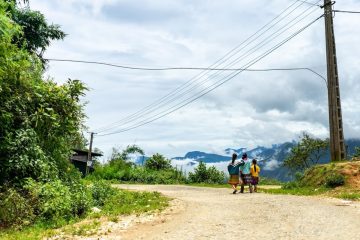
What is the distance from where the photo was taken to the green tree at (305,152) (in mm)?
60000

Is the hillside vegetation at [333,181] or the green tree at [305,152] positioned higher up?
the green tree at [305,152]

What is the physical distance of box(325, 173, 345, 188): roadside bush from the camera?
66.7 ft

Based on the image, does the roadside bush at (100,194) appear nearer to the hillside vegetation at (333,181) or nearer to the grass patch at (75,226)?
the grass patch at (75,226)

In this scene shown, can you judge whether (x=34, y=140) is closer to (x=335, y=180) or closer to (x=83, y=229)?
(x=83, y=229)

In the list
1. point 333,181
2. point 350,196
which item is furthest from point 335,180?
point 350,196

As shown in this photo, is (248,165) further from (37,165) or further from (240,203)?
(37,165)

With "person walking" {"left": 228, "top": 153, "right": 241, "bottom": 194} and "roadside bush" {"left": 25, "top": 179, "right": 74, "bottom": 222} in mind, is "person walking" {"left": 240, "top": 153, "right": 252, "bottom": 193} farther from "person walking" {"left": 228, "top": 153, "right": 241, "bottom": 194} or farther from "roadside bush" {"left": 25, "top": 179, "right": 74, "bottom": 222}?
"roadside bush" {"left": 25, "top": 179, "right": 74, "bottom": 222}

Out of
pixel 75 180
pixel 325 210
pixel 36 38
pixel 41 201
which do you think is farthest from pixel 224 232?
pixel 36 38

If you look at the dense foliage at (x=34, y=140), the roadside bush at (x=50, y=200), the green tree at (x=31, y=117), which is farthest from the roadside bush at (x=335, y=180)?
the roadside bush at (x=50, y=200)

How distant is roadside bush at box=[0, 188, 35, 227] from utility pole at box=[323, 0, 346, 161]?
16.4m

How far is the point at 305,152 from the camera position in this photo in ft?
197

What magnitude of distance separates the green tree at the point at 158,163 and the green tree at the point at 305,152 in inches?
783

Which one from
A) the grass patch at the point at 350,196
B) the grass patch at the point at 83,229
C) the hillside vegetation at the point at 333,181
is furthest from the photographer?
the hillside vegetation at the point at 333,181

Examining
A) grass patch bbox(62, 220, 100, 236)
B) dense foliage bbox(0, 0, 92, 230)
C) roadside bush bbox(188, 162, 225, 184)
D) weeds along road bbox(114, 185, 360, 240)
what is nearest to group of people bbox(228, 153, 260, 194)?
weeds along road bbox(114, 185, 360, 240)
